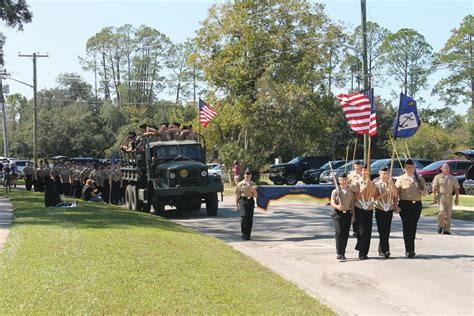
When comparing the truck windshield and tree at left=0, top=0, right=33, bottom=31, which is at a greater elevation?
tree at left=0, top=0, right=33, bottom=31

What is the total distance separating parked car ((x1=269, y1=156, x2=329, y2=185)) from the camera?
4106cm

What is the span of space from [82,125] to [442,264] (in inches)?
2388

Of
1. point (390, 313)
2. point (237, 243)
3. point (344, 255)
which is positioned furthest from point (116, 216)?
A: point (390, 313)

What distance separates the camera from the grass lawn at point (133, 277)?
744 centimetres

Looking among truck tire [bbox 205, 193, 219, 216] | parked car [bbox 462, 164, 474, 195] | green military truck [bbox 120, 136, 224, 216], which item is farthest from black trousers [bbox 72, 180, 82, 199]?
parked car [bbox 462, 164, 474, 195]

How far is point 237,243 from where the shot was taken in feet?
50.9

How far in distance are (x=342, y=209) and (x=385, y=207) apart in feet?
3.04

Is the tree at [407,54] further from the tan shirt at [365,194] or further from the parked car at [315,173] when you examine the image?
the tan shirt at [365,194]

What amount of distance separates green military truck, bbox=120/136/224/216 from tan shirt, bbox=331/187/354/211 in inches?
393

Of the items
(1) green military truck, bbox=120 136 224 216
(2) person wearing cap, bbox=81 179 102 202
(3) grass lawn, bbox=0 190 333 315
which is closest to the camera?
(3) grass lawn, bbox=0 190 333 315

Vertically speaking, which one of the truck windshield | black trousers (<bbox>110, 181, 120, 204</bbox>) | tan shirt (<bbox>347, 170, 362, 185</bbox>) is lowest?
black trousers (<bbox>110, 181, 120, 204</bbox>)

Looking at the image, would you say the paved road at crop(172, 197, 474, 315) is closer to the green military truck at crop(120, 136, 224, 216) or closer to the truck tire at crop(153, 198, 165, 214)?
the green military truck at crop(120, 136, 224, 216)

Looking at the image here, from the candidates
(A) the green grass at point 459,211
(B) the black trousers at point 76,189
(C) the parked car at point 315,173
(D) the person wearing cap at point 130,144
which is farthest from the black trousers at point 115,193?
→ (C) the parked car at point 315,173

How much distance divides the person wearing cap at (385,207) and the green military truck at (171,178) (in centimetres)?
1010
